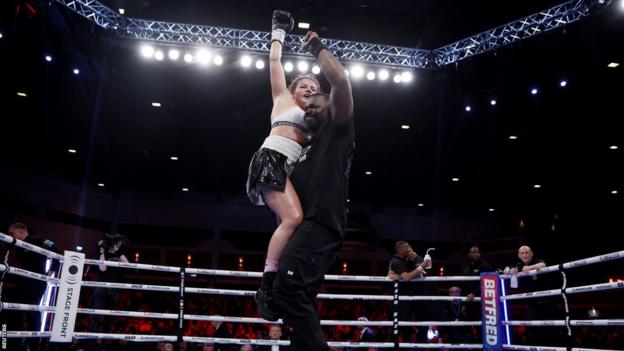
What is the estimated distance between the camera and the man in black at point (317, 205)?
2.00 metres

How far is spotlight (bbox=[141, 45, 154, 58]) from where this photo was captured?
9000mm

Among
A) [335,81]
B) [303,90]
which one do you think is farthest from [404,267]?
[335,81]

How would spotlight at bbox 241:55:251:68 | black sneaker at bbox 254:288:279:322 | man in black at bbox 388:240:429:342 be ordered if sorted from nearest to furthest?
black sneaker at bbox 254:288:279:322 → man in black at bbox 388:240:429:342 → spotlight at bbox 241:55:251:68

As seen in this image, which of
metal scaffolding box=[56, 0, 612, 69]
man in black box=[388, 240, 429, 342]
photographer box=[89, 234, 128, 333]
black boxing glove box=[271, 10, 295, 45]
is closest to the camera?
black boxing glove box=[271, 10, 295, 45]

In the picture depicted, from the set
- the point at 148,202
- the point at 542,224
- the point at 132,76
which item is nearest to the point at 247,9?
the point at 132,76

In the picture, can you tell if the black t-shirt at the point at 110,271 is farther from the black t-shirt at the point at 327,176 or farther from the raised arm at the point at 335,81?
the raised arm at the point at 335,81

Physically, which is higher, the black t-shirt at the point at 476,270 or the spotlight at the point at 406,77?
the spotlight at the point at 406,77

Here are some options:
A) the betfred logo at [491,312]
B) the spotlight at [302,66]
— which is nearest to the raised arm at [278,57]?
the betfred logo at [491,312]

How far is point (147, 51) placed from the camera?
9016 mm

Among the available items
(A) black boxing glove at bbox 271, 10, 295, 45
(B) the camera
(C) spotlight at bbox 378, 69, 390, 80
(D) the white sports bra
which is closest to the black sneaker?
(D) the white sports bra

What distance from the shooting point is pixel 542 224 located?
17.8 metres

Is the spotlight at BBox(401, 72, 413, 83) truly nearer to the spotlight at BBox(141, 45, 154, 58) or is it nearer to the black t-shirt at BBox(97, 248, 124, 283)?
the spotlight at BBox(141, 45, 154, 58)

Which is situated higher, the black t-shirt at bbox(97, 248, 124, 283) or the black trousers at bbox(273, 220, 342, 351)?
the black t-shirt at bbox(97, 248, 124, 283)

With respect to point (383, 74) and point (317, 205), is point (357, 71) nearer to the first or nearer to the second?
point (383, 74)
